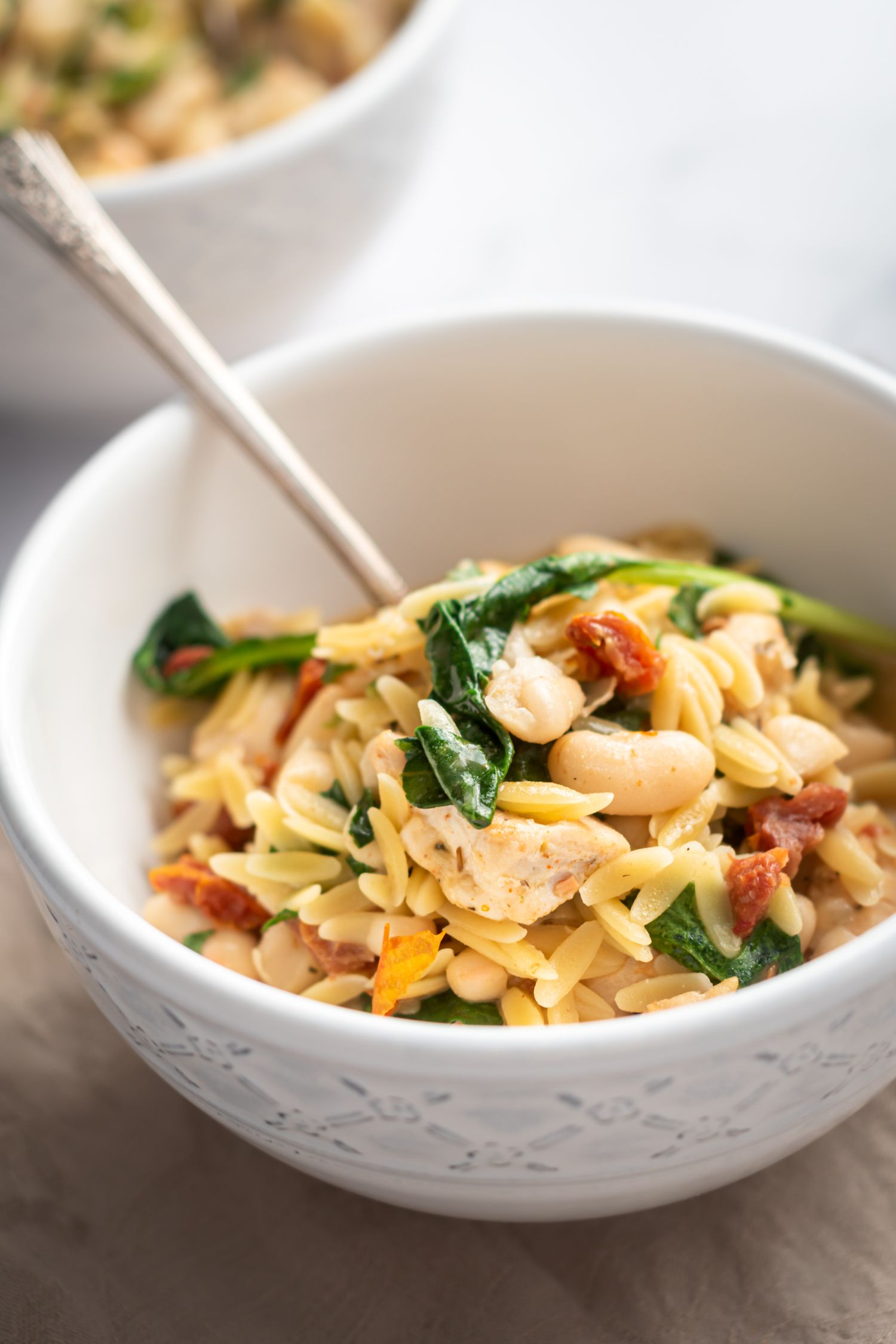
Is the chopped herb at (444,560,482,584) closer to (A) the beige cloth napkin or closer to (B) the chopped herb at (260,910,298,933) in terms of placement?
(B) the chopped herb at (260,910,298,933)

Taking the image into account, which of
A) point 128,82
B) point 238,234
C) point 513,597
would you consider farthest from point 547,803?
point 128,82

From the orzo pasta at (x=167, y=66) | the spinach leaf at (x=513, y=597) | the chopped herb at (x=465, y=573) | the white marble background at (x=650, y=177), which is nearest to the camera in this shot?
the spinach leaf at (x=513, y=597)

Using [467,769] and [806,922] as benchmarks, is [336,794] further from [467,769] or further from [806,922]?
[806,922]

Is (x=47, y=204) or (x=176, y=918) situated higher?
(x=47, y=204)

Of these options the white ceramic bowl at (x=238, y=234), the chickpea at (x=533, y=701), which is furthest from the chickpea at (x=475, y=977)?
the white ceramic bowl at (x=238, y=234)

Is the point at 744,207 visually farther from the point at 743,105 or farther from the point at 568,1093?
the point at 568,1093

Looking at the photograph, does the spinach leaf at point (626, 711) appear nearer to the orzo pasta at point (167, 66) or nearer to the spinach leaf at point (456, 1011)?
the spinach leaf at point (456, 1011)

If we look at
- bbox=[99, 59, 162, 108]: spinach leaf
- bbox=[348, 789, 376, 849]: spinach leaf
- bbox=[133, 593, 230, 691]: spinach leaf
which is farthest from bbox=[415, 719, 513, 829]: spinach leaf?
bbox=[99, 59, 162, 108]: spinach leaf
